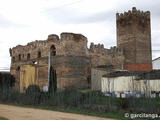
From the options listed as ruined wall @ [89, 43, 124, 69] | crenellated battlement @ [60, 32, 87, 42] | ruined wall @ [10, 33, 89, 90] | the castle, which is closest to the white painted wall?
the castle

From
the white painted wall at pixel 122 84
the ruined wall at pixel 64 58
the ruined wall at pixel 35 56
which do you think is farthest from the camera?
the ruined wall at pixel 35 56

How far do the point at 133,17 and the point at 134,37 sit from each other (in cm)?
314

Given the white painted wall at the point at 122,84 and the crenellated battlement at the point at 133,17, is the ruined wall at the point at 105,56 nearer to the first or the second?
the crenellated battlement at the point at 133,17

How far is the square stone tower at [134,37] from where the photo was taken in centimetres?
3659

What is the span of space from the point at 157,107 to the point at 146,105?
531mm

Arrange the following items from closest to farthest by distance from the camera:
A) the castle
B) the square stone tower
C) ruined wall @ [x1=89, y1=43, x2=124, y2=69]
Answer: the castle, ruined wall @ [x1=89, y1=43, x2=124, y2=69], the square stone tower

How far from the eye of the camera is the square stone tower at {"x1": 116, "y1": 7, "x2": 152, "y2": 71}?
36594 mm

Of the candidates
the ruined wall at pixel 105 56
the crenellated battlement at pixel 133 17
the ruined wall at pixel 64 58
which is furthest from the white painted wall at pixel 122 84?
the crenellated battlement at pixel 133 17

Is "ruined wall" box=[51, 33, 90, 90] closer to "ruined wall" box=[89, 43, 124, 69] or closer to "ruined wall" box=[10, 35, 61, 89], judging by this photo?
"ruined wall" box=[10, 35, 61, 89]

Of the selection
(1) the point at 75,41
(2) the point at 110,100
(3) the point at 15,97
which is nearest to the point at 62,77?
(1) the point at 75,41

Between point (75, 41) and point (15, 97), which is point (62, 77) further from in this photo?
point (15, 97)

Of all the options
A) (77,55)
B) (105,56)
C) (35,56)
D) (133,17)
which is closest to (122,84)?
(77,55)

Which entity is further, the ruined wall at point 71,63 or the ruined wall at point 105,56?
the ruined wall at point 105,56

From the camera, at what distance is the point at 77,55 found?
1082 inches
